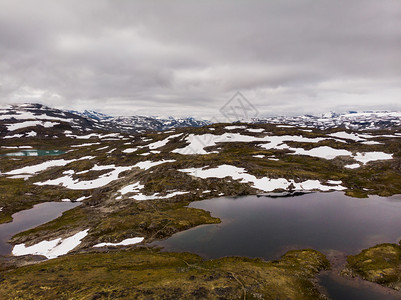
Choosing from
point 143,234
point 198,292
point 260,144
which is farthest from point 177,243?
point 260,144

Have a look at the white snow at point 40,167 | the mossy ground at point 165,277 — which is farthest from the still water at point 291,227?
the white snow at point 40,167

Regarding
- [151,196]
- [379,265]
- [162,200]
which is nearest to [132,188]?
[151,196]

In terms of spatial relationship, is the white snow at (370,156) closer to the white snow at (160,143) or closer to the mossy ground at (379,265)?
the mossy ground at (379,265)

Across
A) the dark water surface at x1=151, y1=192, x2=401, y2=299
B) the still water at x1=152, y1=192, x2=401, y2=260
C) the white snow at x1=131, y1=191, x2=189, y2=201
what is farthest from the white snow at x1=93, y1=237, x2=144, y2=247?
the white snow at x1=131, y1=191, x2=189, y2=201

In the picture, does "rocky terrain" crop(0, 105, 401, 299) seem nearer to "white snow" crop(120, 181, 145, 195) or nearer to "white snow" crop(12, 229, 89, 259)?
"white snow" crop(12, 229, 89, 259)

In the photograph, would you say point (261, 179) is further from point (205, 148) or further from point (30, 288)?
point (30, 288)

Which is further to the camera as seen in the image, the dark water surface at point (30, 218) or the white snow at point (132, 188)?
the white snow at point (132, 188)
